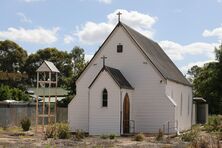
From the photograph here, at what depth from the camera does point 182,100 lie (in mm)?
42906

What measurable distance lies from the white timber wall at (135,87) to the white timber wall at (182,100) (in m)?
1.41

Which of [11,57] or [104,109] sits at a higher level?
[11,57]

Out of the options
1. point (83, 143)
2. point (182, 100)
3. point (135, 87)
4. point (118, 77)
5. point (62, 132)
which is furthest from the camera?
point (182, 100)

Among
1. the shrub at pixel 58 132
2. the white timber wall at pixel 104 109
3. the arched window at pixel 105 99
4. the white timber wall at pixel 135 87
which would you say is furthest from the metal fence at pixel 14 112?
the shrub at pixel 58 132

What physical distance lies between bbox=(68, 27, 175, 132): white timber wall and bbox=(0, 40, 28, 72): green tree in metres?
60.6

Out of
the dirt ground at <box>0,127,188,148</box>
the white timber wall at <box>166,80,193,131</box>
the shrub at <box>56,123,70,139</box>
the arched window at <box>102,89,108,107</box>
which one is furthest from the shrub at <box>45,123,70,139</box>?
the white timber wall at <box>166,80,193,131</box>

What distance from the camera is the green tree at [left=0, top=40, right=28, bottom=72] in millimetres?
95438

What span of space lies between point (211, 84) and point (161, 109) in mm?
30557

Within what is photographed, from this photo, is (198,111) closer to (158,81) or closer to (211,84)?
(211,84)

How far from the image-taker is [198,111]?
52438 mm

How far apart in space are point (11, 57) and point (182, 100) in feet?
197

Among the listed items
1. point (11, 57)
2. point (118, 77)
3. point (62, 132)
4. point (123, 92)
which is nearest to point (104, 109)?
point (123, 92)

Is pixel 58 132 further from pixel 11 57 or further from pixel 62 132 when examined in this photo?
pixel 11 57

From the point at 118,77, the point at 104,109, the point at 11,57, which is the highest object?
the point at 11,57
